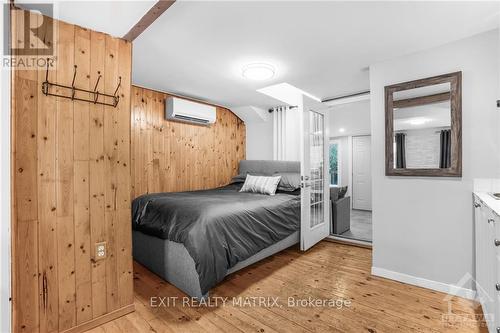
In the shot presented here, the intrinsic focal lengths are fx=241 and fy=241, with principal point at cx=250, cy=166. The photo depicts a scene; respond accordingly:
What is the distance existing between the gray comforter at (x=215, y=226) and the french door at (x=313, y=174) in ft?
0.98

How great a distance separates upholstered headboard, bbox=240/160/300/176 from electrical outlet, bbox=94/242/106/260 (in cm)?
295

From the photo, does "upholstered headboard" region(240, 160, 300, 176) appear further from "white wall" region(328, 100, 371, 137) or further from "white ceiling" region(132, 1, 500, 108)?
"white wall" region(328, 100, 371, 137)

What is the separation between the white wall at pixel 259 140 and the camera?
4.90 metres

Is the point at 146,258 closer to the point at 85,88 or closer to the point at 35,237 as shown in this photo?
the point at 35,237

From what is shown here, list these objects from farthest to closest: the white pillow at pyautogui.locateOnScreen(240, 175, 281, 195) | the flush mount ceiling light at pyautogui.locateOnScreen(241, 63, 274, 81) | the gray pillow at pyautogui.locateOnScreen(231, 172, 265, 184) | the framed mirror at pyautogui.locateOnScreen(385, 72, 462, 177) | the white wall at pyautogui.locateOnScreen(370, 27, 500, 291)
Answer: the gray pillow at pyautogui.locateOnScreen(231, 172, 265, 184)
the white pillow at pyautogui.locateOnScreen(240, 175, 281, 195)
the flush mount ceiling light at pyautogui.locateOnScreen(241, 63, 274, 81)
the framed mirror at pyautogui.locateOnScreen(385, 72, 462, 177)
the white wall at pyautogui.locateOnScreen(370, 27, 500, 291)

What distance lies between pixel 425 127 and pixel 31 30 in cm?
331

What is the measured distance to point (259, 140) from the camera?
5059 millimetres

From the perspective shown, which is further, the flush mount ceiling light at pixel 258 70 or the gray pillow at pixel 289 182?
the gray pillow at pixel 289 182

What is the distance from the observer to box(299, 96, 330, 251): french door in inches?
129

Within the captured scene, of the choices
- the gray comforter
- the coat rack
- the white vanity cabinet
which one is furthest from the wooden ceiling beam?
the white vanity cabinet

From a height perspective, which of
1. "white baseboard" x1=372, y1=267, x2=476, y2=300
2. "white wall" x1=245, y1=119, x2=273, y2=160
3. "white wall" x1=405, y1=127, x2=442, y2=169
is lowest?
"white baseboard" x1=372, y1=267, x2=476, y2=300

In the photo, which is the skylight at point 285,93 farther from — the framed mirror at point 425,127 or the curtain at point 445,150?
the curtain at point 445,150

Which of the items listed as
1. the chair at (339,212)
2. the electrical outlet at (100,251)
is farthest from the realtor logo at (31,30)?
the chair at (339,212)

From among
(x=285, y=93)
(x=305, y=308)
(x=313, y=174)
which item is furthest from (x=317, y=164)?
(x=305, y=308)
